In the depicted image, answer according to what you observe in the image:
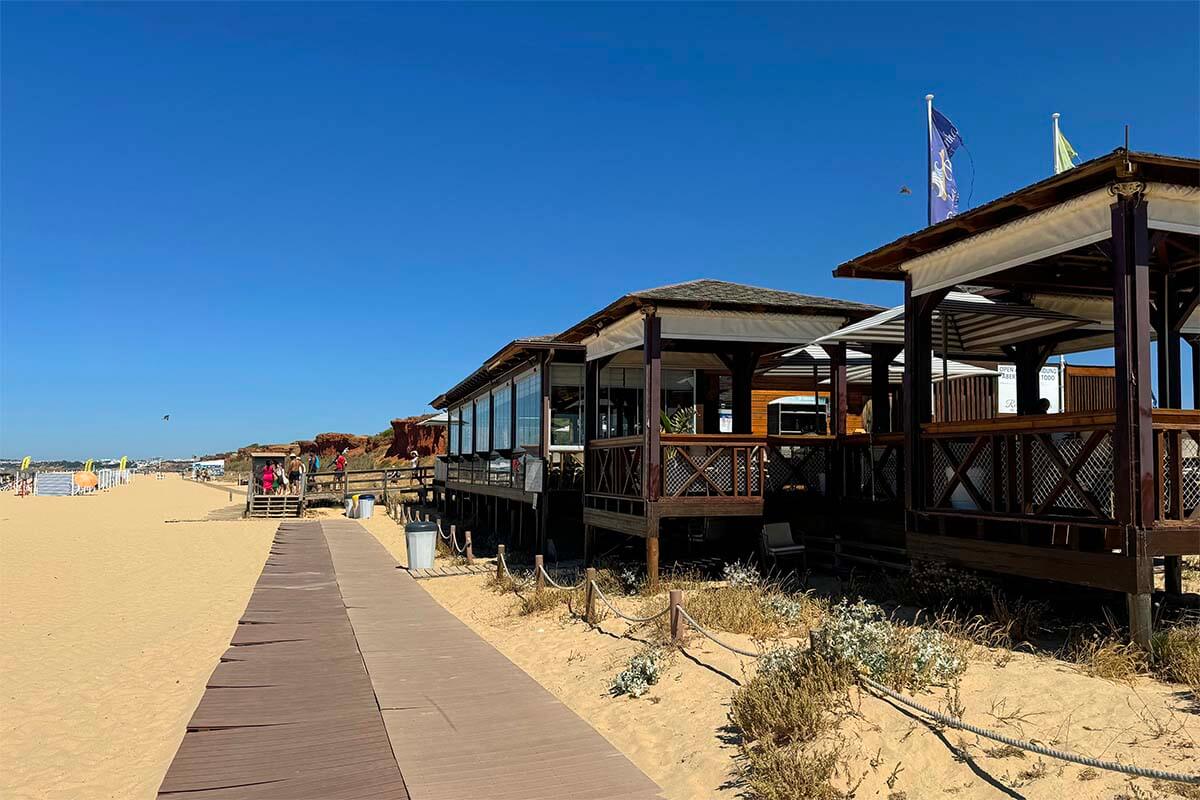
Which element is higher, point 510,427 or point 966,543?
point 510,427

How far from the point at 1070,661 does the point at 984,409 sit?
10.7 m

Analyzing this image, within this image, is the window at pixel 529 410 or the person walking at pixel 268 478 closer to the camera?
the window at pixel 529 410

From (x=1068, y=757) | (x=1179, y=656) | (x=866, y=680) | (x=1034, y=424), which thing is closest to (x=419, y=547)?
(x=1034, y=424)

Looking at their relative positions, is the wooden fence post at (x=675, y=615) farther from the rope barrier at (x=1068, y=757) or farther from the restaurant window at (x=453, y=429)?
→ the restaurant window at (x=453, y=429)

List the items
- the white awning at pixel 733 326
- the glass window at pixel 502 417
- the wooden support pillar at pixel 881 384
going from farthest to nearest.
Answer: the glass window at pixel 502 417
the wooden support pillar at pixel 881 384
the white awning at pixel 733 326

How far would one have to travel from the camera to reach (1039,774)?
197 inches

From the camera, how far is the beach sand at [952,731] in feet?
16.5

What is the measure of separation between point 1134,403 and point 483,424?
20.6 metres

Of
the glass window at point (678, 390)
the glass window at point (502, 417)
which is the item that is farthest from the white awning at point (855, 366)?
the glass window at point (502, 417)

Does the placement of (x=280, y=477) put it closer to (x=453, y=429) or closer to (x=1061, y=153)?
(x=453, y=429)

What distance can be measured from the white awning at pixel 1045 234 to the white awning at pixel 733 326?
120 inches

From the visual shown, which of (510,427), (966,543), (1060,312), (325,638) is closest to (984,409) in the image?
(1060,312)

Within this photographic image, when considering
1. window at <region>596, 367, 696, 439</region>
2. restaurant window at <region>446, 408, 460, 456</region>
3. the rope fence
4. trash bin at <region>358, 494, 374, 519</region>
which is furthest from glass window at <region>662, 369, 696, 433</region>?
trash bin at <region>358, 494, 374, 519</region>

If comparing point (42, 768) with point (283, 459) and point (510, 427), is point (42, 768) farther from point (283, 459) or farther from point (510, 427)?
point (283, 459)
